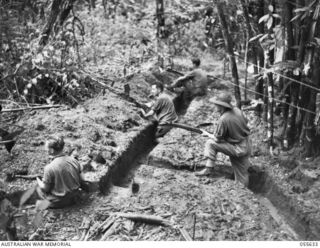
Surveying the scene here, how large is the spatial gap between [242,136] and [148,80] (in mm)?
4072

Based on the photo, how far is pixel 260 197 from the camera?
6.70m

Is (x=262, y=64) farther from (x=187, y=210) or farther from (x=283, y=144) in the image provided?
(x=187, y=210)

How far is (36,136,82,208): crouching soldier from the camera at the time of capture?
517cm

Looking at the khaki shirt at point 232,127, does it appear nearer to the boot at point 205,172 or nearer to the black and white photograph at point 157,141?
the black and white photograph at point 157,141

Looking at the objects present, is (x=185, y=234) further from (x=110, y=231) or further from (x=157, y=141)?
(x=157, y=141)

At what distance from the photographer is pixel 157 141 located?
8.55 metres

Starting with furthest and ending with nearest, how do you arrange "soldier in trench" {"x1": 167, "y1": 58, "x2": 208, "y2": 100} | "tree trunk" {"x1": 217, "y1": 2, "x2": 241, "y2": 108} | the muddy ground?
"soldier in trench" {"x1": 167, "y1": 58, "x2": 208, "y2": 100} < "tree trunk" {"x1": 217, "y1": 2, "x2": 241, "y2": 108} < the muddy ground

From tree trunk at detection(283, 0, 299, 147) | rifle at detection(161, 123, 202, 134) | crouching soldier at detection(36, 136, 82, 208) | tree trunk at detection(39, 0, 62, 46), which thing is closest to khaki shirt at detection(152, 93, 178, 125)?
rifle at detection(161, 123, 202, 134)

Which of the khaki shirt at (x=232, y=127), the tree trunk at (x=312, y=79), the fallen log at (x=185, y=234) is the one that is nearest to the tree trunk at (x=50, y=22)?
the khaki shirt at (x=232, y=127)

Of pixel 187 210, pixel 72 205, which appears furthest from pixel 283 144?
pixel 72 205

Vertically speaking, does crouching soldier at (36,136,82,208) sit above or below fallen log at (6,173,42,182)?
above

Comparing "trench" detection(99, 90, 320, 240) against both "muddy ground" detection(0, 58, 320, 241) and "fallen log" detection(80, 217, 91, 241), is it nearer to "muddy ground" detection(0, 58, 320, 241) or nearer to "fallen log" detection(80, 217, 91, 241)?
"muddy ground" detection(0, 58, 320, 241)

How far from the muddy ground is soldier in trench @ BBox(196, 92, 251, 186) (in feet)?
0.87

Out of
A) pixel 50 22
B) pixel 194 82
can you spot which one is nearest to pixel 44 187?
pixel 50 22
